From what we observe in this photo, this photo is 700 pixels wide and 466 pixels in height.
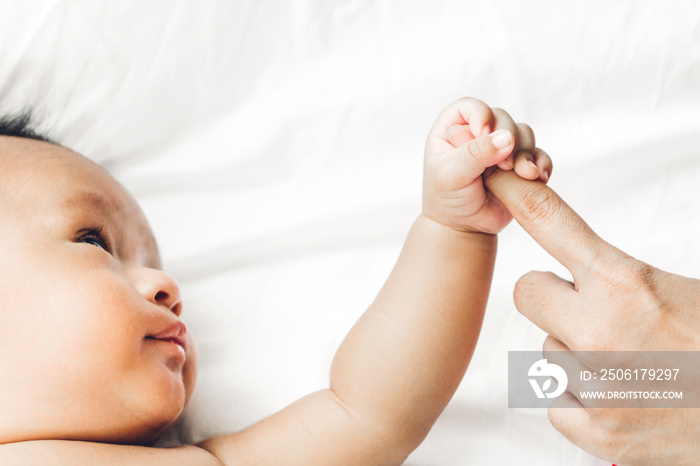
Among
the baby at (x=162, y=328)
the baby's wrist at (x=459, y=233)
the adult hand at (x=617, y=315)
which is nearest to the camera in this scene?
the adult hand at (x=617, y=315)

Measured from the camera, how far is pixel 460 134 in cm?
93

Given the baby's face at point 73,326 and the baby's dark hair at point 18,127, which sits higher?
the baby's dark hair at point 18,127

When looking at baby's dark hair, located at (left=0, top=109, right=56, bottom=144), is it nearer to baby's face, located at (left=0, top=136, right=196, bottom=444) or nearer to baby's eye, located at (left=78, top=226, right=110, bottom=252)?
baby's face, located at (left=0, top=136, right=196, bottom=444)

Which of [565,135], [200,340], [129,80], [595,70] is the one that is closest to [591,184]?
[565,135]

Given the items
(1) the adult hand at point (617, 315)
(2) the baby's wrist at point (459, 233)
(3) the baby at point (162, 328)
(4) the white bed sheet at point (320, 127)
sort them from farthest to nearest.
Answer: (4) the white bed sheet at point (320, 127) → (2) the baby's wrist at point (459, 233) → (3) the baby at point (162, 328) → (1) the adult hand at point (617, 315)

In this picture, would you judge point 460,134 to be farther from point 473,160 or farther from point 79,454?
point 79,454

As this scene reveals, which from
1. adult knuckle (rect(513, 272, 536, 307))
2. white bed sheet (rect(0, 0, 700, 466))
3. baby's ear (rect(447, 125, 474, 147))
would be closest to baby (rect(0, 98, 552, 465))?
baby's ear (rect(447, 125, 474, 147))

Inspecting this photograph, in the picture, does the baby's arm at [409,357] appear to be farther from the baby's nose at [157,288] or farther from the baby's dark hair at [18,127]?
the baby's dark hair at [18,127]

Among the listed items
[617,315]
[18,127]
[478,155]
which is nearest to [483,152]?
[478,155]

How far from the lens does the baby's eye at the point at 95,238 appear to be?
1.03 m

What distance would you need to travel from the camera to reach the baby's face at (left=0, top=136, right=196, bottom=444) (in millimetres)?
915

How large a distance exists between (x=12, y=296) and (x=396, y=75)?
2.70ft

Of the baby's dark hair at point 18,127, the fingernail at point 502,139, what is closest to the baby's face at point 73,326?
the baby's dark hair at point 18,127

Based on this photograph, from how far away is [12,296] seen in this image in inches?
36.5
